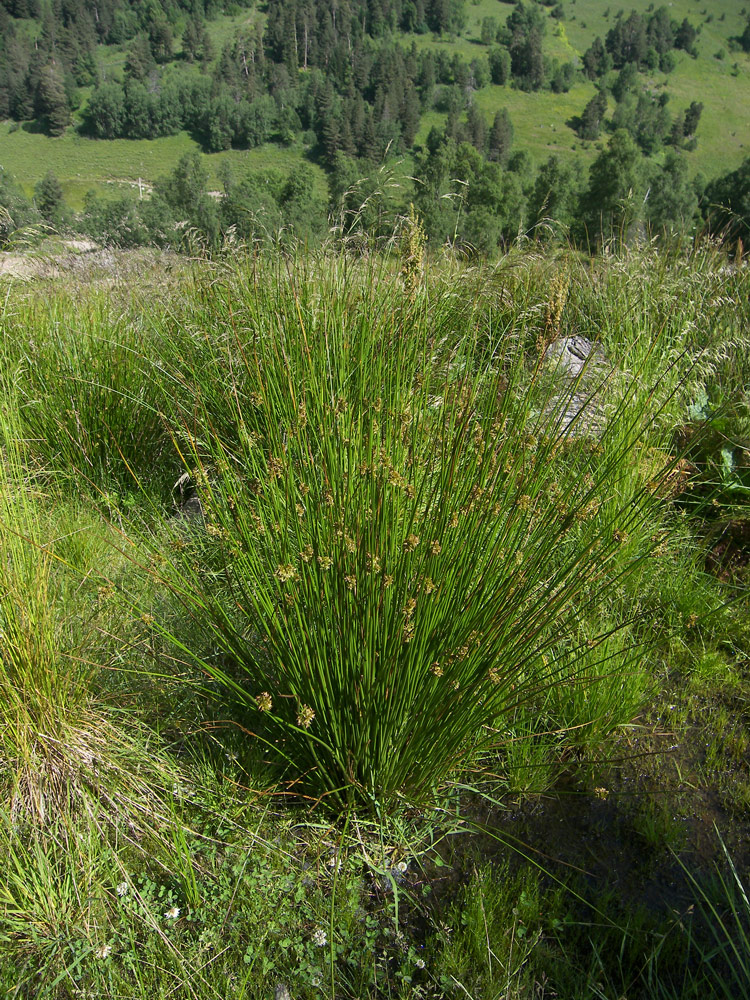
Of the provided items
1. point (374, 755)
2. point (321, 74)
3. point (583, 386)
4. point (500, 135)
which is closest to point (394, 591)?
point (374, 755)

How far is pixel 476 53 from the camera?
14138cm

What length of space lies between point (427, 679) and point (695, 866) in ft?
3.17

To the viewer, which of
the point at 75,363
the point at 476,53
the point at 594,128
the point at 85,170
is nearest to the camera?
the point at 75,363

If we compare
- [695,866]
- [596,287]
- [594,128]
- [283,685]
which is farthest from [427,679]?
[594,128]

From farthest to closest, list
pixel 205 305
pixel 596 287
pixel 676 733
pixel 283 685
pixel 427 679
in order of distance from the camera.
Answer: pixel 596 287, pixel 205 305, pixel 676 733, pixel 283 685, pixel 427 679

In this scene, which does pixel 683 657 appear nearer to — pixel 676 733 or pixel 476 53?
pixel 676 733

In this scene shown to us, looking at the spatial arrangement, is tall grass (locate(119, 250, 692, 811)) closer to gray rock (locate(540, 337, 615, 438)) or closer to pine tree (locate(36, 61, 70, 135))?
gray rock (locate(540, 337, 615, 438))

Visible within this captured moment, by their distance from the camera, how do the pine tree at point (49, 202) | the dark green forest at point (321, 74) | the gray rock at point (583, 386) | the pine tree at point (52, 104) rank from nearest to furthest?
the gray rock at point (583, 386)
the pine tree at point (49, 202)
the pine tree at point (52, 104)
the dark green forest at point (321, 74)

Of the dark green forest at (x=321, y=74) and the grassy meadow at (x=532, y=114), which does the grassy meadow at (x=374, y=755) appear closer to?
the grassy meadow at (x=532, y=114)

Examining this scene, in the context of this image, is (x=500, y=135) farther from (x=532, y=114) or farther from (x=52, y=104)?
(x=52, y=104)

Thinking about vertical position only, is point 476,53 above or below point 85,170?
above

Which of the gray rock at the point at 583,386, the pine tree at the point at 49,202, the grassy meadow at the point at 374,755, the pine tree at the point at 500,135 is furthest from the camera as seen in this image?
the pine tree at the point at 500,135

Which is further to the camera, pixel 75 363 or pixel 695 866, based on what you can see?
pixel 75 363

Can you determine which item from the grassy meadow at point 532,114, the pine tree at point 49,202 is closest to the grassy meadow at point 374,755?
the pine tree at point 49,202
